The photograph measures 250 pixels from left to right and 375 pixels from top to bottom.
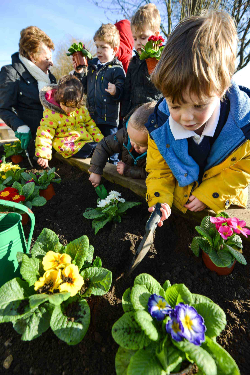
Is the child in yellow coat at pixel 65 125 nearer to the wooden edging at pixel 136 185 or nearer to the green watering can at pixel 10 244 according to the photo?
the wooden edging at pixel 136 185

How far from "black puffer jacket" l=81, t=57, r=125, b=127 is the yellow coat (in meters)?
1.51

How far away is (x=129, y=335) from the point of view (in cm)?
93

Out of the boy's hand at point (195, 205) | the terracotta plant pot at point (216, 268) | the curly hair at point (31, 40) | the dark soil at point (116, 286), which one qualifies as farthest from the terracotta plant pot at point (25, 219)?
the curly hair at point (31, 40)

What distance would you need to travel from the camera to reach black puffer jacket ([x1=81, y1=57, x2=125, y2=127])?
2.77 meters

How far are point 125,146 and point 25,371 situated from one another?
5.65 ft

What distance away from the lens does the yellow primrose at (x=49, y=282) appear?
1.04 metres

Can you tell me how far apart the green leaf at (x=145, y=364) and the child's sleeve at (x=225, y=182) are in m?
1.00

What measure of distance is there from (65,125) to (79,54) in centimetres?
103

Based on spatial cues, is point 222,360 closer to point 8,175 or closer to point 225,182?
point 225,182

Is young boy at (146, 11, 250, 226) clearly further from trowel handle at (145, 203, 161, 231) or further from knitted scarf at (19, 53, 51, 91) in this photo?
knitted scarf at (19, 53, 51, 91)

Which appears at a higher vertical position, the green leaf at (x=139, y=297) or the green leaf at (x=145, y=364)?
the green leaf at (x=139, y=297)

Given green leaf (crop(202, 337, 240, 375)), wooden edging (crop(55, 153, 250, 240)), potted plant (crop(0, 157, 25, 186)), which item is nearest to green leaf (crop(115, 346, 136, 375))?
green leaf (crop(202, 337, 240, 375))

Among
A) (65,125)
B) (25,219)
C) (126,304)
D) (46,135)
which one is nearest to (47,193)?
(25,219)

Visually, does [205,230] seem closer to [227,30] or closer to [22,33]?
[227,30]
